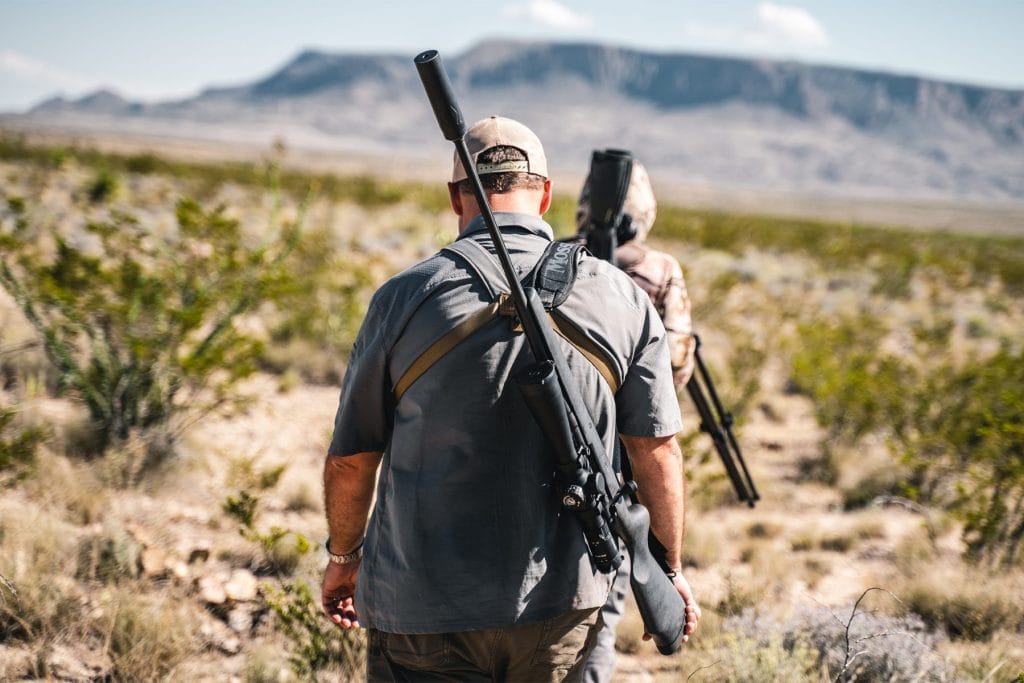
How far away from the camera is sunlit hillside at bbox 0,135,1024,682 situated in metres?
2.83

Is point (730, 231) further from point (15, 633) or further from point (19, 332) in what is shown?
point (15, 633)

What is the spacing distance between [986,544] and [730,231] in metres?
18.1

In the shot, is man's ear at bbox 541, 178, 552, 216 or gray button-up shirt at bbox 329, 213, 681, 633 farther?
man's ear at bbox 541, 178, 552, 216

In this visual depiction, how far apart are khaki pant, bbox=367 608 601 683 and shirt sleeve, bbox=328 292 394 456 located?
1.65 ft

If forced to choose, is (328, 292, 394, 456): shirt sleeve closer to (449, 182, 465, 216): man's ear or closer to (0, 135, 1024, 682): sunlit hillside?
(449, 182, 465, 216): man's ear

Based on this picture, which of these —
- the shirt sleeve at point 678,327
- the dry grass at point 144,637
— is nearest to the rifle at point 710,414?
the shirt sleeve at point 678,327

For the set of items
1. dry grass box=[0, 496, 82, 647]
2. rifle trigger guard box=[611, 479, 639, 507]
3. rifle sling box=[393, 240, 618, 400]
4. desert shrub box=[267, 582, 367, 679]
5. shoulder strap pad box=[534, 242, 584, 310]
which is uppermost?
shoulder strap pad box=[534, 242, 584, 310]

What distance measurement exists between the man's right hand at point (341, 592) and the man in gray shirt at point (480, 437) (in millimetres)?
200

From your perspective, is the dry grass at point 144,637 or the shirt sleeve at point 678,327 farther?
the shirt sleeve at point 678,327

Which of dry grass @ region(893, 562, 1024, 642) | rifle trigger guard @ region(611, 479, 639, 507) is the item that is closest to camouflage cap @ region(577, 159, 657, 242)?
rifle trigger guard @ region(611, 479, 639, 507)

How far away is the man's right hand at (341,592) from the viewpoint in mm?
1966

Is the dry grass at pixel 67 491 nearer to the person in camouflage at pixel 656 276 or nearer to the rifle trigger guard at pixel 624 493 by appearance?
the person in camouflage at pixel 656 276

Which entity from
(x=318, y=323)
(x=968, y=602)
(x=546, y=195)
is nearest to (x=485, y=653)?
(x=546, y=195)

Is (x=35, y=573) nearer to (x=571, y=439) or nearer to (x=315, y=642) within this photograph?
(x=315, y=642)
